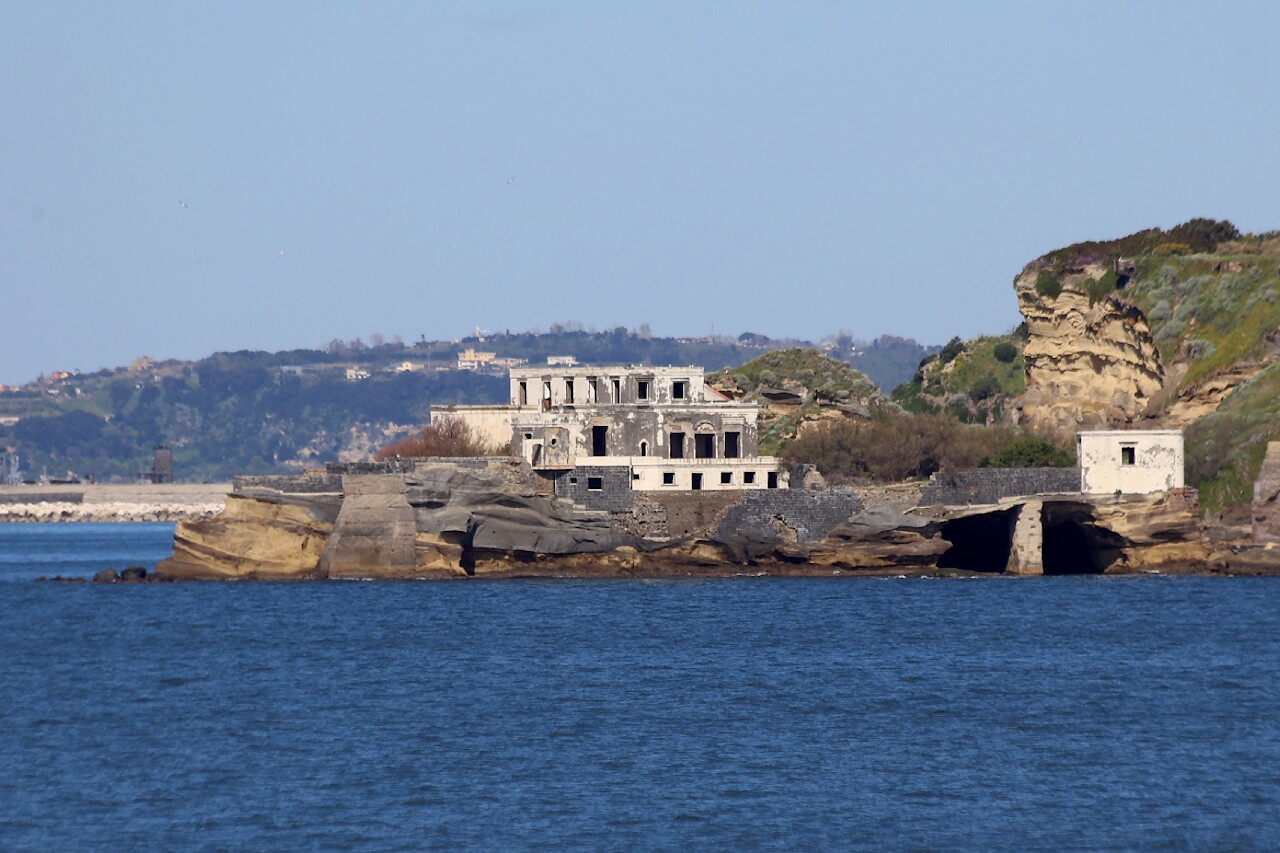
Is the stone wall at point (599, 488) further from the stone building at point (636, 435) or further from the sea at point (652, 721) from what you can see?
the sea at point (652, 721)

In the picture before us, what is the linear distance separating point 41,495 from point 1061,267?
12349 centimetres

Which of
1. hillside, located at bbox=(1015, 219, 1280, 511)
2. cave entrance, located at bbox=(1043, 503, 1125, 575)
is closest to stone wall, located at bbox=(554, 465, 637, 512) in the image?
cave entrance, located at bbox=(1043, 503, 1125, 575)

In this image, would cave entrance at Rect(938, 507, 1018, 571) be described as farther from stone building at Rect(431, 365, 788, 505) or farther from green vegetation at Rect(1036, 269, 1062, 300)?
green vegetation at Rect(1036, 269, 1062, 300)

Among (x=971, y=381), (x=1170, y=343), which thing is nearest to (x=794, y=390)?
(x=1170, y=343)

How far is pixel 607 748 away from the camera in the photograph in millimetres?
31906

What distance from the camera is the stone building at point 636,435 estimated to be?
63.3m

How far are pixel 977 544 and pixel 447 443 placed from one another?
18195 mm

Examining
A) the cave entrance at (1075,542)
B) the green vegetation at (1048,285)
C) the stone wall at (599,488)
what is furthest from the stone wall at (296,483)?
the green vegetation at (1048,285)

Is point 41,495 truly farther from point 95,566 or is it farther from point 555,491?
point 555,491

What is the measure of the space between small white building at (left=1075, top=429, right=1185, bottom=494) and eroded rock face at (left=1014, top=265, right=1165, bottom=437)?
13.4m

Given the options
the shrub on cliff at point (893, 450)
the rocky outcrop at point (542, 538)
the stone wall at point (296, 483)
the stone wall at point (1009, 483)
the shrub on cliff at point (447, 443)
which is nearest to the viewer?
the stone wall at point (1009, 483)

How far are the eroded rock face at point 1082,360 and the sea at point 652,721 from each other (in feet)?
60.3

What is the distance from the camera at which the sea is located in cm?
2652

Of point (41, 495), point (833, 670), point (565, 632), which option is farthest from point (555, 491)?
point (41, 495)
